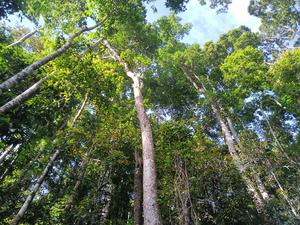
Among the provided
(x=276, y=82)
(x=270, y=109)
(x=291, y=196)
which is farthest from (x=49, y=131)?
(x=270, y=109)

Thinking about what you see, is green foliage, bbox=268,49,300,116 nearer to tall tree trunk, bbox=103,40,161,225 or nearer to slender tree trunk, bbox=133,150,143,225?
slender tree trunk, bbox=133,150,143,225

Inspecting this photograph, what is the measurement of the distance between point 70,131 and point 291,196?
924 centimetres

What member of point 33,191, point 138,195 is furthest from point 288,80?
point 33,191

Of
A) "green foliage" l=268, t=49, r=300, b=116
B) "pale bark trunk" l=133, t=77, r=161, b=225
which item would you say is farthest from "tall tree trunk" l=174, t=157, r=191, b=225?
"green foliage" l=268, t=49, r=300, b=116

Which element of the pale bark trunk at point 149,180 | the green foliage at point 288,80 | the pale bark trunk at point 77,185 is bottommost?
the pale bark trunk at point 149,180

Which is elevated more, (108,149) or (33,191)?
(108,149)

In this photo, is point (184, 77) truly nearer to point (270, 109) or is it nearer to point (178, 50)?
point (178, 50)

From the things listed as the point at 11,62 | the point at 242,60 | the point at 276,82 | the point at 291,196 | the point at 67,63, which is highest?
the point at 242,60

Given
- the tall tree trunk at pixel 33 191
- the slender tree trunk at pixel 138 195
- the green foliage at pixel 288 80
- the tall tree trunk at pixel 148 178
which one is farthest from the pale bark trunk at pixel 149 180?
the green foliage at pixel 288 80

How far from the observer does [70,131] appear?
10469 mm

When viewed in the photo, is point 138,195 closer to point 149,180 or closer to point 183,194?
point 183,194

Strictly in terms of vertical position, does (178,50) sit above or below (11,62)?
above

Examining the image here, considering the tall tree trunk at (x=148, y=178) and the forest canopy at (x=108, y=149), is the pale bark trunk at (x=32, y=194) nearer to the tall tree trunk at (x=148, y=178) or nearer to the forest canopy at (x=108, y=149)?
the forest canopy at (x=108, y=149)

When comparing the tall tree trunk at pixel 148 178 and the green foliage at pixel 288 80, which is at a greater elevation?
the green foliage at pixel 288 80
